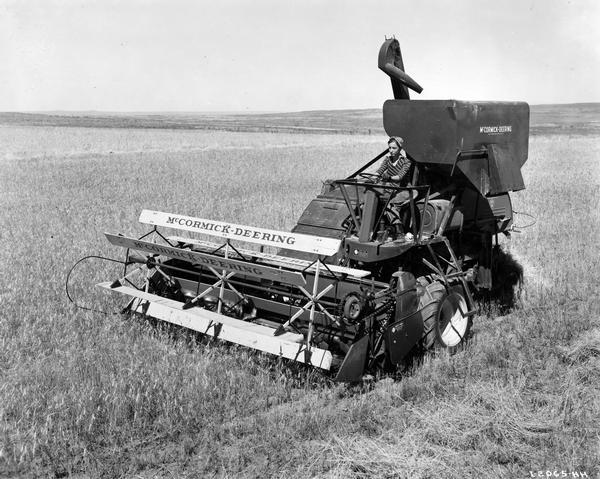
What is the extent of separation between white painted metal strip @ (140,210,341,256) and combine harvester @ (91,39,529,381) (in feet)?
0.04

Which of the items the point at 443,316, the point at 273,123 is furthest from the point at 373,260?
the point at 273,123

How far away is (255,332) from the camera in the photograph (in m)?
5.20

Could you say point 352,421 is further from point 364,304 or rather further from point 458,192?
point 458,192

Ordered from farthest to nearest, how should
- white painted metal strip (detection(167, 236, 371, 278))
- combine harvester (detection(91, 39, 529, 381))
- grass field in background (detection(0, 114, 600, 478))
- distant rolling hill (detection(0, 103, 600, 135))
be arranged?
distant rolling hill (detection(0, 103, 600, 135)) → white painted metal strip (detection(167, 236, 371, 278)) → combine harvester (detection(91, 39, 529, 381)) → grass field in background (detection(0, 114, 600, 478))

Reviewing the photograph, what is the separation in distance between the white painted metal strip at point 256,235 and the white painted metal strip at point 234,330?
2.43ft

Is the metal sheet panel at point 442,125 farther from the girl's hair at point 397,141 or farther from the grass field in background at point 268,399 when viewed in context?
the grass field in background at point 268,399

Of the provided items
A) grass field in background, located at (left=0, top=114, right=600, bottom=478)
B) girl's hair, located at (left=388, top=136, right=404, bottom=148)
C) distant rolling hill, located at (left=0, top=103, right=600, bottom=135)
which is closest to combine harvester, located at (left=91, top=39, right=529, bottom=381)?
girl's hair, located at (left=388, top=136, right=404, bottom=148)

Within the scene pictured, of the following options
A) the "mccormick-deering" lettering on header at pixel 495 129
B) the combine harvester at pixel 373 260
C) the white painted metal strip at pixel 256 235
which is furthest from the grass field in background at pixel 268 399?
the "mccormick-deering" lettering on header at pixel 495 129

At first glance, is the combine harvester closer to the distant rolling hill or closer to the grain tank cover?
the grain tank cover

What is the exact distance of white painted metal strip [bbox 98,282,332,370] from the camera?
4852 mm

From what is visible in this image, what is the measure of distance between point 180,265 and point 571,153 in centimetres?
2534

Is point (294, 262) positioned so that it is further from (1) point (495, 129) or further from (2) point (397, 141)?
(1) point (495, 129)

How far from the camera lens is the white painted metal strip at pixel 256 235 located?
4922mm

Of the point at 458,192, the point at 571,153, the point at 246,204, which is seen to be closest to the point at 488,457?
the point at 458,192
